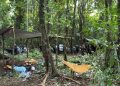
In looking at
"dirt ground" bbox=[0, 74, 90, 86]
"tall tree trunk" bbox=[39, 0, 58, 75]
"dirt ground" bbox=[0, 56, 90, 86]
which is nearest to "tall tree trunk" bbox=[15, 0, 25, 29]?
"tall tree trunk" bbox=[39, 0, 58, 75]

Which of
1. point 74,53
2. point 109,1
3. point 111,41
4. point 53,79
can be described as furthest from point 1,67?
point 74,53

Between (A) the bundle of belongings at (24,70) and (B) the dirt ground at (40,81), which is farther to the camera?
(A) the bundle of belongings at (24,70)

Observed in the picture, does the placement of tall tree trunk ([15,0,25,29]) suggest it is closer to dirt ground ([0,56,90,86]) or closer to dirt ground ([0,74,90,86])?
dirt ground ([0,56,90,86])

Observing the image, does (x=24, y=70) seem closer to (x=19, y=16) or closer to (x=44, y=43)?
(x=44, y=43)

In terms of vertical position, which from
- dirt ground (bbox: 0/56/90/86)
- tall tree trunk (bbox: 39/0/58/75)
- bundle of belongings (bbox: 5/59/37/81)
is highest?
tall tree trunk (bbox: 39/0/58/75)

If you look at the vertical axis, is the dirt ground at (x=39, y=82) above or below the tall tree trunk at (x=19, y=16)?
below

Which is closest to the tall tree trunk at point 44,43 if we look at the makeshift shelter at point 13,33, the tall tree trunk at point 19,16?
the makeshift shelter at point 13,33

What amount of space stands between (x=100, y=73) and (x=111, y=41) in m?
1.15

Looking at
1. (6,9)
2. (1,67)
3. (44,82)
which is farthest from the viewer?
(6,9)

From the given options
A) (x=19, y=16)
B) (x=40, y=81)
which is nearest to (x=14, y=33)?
(x=40, y=81)

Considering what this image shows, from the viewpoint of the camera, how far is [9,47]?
60.3 ft

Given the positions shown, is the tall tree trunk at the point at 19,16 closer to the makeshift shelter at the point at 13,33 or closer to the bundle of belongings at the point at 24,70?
the makeshift shelter at the point at 13,33

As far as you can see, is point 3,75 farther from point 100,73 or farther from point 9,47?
point 9,47

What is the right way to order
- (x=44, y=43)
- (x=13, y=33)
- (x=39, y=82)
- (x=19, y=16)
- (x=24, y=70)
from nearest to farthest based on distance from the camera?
(x=39, y=82) < (x=44, y=43) < (x=24, y=70) < (x=13, y=33) < (x=19, y=16)
